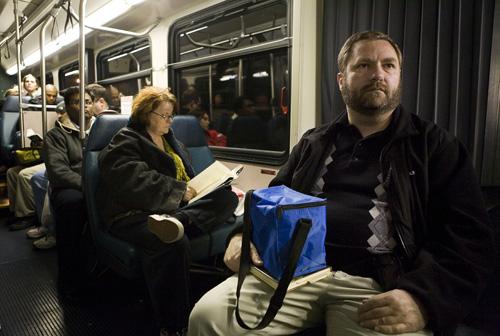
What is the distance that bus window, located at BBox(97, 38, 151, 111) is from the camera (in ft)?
14.9

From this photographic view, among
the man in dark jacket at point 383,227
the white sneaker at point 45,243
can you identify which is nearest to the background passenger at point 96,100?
the white sneaker at point 45,243

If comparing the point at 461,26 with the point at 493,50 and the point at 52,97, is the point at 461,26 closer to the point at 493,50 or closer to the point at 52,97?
the point at 493,50

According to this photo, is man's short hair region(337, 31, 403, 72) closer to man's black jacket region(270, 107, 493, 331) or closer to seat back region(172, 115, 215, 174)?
man's black jacket region(270, 107, 493, 331)

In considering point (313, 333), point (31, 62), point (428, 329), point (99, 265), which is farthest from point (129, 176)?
point (31, 62)

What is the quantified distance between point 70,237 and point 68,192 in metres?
0.33

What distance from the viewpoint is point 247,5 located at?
3078 mm

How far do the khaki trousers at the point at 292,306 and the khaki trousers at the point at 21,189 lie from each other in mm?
3288

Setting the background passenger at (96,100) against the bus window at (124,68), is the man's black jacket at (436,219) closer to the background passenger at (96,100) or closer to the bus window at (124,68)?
the background passenger at (96,100)

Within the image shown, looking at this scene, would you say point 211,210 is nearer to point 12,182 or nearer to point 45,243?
point 45,243

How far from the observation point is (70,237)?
2215 mm

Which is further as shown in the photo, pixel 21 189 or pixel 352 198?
pixel 21 189

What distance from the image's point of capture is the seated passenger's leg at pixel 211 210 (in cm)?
195

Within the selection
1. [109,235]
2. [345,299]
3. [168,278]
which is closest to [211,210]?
[168,278]

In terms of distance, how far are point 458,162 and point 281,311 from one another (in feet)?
2.63
